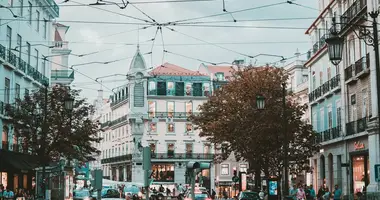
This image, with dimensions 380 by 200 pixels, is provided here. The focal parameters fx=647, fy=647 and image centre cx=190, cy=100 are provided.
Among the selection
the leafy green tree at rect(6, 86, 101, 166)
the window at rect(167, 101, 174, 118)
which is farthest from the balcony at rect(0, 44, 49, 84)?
the window at rect(167, 101, 174, 118)

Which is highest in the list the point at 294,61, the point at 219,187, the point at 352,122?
the point at 294,61

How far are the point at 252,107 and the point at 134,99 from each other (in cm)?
5353

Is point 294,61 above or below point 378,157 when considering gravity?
above

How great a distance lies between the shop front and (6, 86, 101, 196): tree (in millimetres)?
16859

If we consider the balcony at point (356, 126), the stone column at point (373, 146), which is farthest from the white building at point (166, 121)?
the stone column at point (373, 146)

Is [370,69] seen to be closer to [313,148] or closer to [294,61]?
[313,148]

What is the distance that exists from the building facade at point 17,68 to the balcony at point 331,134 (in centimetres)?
1960

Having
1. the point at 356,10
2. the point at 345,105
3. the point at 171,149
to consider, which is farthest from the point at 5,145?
the point at 171,149

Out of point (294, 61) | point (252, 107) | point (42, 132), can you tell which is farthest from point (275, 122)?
point (294, 61)

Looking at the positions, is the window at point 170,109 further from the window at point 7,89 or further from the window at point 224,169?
the window at point 7,89

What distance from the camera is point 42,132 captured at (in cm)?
4091

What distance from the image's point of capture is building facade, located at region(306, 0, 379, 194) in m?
36.3

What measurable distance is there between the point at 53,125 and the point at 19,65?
668 cm

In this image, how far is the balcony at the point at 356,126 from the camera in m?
37.3
